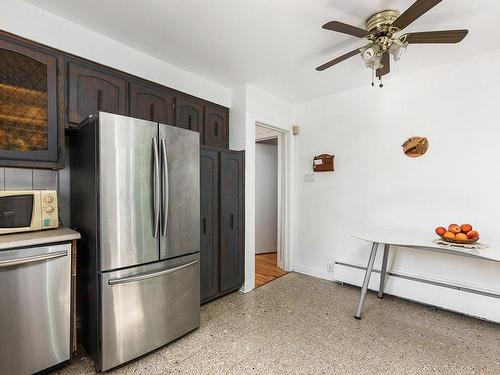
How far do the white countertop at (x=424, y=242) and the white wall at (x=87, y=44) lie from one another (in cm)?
243

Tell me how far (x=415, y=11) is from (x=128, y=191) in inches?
83.2

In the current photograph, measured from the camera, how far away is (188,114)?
2711mm

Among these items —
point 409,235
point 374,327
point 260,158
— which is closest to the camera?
point 374,327

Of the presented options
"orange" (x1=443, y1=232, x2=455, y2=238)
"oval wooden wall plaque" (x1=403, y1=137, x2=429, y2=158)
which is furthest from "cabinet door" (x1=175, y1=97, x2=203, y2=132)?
"orange" (x1=443, y1=232, x2=455, y2=238)

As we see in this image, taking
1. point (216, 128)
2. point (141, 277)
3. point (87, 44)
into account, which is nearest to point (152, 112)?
point (87, 44)

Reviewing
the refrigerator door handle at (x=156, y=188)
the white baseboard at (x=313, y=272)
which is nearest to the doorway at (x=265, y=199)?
the white baseboard at (x=313, y=272)

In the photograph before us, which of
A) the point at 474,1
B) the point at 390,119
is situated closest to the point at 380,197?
the point at 390,119

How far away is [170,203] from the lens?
197 cm

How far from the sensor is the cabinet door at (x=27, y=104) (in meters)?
1.66

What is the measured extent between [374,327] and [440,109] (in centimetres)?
228

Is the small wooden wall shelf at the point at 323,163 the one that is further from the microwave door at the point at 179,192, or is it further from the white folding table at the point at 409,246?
the microwave door at the point at 179,192

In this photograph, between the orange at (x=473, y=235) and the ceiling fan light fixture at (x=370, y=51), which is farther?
the orange at (x=473, y=235)

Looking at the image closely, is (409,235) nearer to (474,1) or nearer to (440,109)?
(440,109)

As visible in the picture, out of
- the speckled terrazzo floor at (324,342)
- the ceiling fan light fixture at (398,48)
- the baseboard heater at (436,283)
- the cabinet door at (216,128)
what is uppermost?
the ceiling fan light fixture at (398,48)
